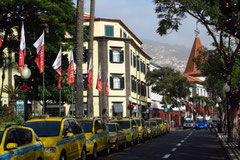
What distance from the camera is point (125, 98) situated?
59.8 m

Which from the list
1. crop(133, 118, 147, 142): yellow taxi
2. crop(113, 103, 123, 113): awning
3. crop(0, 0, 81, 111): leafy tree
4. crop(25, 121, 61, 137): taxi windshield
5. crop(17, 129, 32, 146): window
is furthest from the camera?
crop(113, 103, 123, 113): awning

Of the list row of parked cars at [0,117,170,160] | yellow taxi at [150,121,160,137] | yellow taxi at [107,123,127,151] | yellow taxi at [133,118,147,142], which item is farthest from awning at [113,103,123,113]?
yellow taxi at [107,123,127,151]

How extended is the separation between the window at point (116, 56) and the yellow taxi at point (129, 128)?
32453 mm

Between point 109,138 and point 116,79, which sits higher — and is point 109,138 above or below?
below

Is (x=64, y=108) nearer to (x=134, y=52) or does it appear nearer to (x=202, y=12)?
(x=134, y=52)

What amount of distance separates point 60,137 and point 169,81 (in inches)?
2216

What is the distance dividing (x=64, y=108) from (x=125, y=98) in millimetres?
8700

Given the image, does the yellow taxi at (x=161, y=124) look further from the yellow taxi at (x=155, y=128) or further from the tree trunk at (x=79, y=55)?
the tree trunk at (x=79, y=55)

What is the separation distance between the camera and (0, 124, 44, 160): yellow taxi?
9.32 metres

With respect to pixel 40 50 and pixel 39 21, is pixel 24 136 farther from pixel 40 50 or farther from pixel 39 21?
pixel 39 21

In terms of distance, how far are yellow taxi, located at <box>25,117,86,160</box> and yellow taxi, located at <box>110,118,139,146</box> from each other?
32.7 ft

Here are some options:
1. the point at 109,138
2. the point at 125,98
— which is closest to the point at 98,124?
the point at 109,138

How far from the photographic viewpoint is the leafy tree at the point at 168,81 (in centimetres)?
6850

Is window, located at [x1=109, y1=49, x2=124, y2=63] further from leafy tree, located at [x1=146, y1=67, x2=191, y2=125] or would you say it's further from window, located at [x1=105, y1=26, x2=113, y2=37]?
leafy tree, located at [x1=146, y1=67, x2=191, y2=125]
